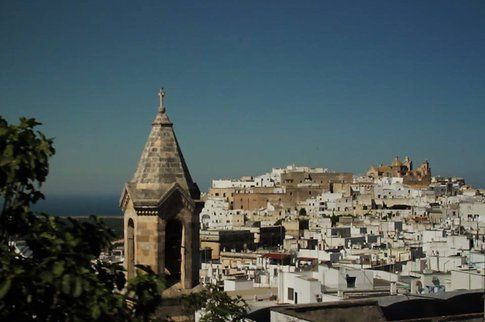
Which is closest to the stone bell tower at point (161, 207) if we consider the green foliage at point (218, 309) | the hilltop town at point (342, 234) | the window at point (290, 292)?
the green foliage at point (218, 309)

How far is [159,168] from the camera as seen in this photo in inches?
398

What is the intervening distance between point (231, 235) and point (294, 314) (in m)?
58.2

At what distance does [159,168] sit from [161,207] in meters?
0.55

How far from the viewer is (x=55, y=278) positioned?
5.25 metres

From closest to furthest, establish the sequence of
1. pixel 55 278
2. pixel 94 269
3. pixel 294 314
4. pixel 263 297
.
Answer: pixel 55 278
pixel 94 269
pixel 294 314
pixel 263 297

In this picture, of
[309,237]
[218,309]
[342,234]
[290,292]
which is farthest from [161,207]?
[309,237]

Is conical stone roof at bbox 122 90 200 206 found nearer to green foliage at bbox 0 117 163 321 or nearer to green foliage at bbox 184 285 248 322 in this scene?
green foliage at bbox 184 285 248 322

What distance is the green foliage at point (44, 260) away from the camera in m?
5.32

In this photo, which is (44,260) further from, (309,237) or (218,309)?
(309,237)

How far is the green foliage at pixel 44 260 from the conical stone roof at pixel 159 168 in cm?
367

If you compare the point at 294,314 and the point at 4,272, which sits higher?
the point at 4,272

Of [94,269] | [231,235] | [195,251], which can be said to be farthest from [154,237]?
[231,235]

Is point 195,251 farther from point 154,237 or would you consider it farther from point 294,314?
point 294,314

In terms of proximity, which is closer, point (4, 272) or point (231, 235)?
point (4, 272)
